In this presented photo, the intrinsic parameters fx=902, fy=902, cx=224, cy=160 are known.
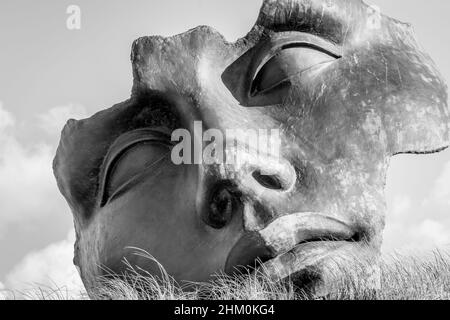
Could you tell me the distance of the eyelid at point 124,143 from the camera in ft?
12.9

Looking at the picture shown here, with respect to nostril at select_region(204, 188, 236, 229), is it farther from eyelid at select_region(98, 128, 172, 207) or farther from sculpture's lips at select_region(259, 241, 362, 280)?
eyelid at select_region(98, 128, 172, 207)

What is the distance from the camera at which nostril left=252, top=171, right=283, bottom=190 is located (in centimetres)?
358

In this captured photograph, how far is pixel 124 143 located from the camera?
13.1 feet

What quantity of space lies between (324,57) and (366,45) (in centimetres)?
25

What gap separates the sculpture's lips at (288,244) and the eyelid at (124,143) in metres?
0.66

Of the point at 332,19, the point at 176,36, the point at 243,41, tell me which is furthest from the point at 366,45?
the point at 176,36

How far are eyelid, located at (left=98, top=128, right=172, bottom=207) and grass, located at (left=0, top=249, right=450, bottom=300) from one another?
525 mm

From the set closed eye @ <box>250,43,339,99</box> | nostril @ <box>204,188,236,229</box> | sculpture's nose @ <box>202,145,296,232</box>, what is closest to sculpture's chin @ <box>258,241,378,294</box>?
sculpture's nose @ <box>202,145,296,232</box>

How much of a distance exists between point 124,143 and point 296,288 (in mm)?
1049

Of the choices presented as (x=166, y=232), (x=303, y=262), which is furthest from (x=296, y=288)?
(x=166, y=232)

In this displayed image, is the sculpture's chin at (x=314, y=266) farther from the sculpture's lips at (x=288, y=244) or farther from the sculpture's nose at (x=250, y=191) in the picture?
the sculpture's nose at (x=250, y=191)

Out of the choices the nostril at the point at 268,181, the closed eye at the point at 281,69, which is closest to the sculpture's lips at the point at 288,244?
the nostril at the point at 268,181

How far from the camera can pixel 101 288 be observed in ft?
11.9
